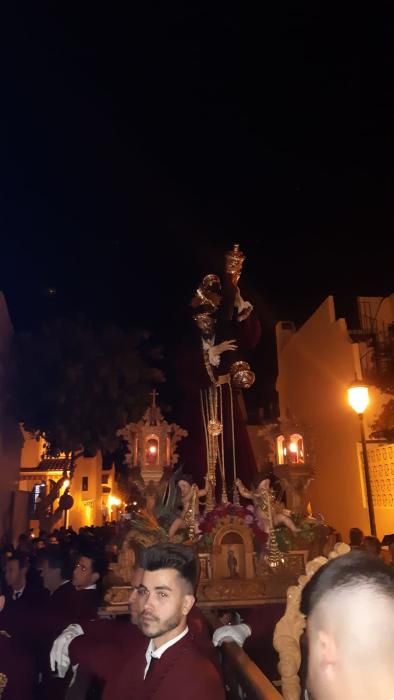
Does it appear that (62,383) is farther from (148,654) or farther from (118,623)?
(148,654)

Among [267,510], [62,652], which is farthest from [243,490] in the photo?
[62,652]

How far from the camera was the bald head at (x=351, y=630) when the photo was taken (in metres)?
1.56

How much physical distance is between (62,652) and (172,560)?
6.06 feet

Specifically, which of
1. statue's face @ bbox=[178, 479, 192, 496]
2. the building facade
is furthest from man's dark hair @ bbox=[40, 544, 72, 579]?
the building facade

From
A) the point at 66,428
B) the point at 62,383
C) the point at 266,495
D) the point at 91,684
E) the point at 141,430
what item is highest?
the point at 62,383

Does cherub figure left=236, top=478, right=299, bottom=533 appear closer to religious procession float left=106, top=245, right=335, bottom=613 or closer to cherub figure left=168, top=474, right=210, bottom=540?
religious procession float left=106, top=245, right=335, bottom=613

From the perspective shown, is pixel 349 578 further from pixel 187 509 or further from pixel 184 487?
pixel 184 487

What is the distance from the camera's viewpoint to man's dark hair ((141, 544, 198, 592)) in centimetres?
308

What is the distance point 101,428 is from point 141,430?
9775 mm

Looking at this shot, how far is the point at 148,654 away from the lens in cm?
303

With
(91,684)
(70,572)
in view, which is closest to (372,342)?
(70,572)

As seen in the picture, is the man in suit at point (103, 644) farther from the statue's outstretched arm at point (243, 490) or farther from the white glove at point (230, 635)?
the statue's outstretched arm at point (243, 490)

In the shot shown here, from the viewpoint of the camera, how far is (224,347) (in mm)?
8500

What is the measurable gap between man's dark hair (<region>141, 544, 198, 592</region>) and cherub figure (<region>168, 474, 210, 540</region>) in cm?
337
